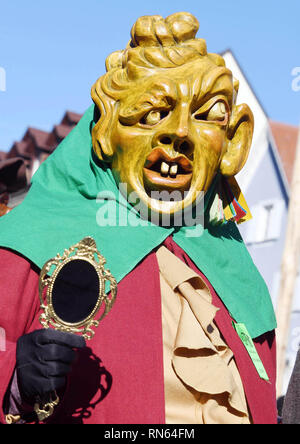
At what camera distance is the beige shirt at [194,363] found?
233cm

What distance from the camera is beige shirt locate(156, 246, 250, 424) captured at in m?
2.33

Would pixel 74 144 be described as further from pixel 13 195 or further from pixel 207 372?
pixel 13 195

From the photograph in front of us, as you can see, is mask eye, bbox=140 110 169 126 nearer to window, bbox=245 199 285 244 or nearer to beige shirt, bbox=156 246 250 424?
beige shirt, bbox=156 246 250 424

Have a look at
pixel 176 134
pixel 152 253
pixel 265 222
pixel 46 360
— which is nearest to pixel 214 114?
pixel 176 134

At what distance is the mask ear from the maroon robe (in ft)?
2.06

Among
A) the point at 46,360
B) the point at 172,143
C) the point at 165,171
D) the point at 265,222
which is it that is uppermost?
the point at 172,143

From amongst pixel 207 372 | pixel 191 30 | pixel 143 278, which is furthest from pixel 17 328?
pixel 191 30

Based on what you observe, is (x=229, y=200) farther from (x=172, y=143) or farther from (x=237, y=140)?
(x=172, y=143)

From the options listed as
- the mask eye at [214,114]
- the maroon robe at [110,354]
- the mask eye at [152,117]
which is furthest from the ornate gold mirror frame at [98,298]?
the mask eye at [214,114]

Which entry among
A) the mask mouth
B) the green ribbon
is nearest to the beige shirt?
the green ribbon

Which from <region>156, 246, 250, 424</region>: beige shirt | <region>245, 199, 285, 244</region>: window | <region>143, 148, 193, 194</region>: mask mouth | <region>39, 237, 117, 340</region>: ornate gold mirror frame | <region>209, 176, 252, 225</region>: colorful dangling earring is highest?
<region>143, 148, 193, 194</region>: mask mouth

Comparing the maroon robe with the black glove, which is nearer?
the black glove

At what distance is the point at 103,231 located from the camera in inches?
99.8

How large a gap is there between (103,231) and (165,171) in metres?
0.32
